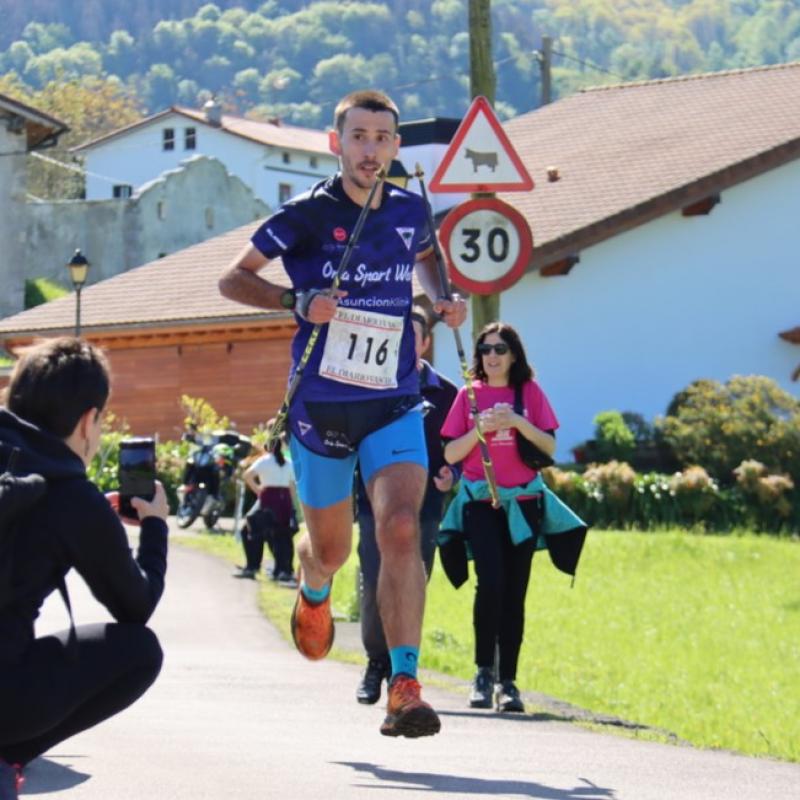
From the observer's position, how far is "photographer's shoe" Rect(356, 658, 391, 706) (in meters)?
10.6

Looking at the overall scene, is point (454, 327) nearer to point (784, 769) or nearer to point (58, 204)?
point (784, 769)

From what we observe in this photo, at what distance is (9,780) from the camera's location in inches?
239

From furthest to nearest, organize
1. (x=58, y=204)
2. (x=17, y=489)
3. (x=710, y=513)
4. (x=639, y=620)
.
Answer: (x=58, y=204)
(x=710, y=513)
(x=639, y=620)
(x=17, y=489)

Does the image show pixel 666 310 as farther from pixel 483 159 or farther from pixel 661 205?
pixel 483 159

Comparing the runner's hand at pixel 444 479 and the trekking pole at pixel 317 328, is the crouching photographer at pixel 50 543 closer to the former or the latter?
the trekking pole at pixel 317 328

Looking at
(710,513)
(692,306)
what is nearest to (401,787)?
(710,513)

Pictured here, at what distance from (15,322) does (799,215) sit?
53.2 feet

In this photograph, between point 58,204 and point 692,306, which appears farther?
point 58,204

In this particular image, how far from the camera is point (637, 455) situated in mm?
29266

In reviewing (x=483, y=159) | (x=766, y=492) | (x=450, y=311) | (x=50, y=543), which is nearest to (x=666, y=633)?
(x=483, y=159)

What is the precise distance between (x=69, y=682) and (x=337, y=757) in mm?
2671

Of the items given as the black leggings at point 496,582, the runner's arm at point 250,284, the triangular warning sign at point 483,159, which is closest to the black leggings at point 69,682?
the runner's arm at point 250,284

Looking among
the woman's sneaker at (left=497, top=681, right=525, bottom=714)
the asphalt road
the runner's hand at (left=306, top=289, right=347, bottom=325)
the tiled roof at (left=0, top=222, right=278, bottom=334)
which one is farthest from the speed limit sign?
the tiled roof at (left=0, top=222, right=278, bottom=334)

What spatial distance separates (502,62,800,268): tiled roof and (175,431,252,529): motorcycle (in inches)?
194
